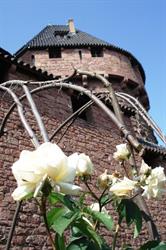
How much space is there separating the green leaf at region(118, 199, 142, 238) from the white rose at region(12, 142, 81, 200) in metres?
0.26

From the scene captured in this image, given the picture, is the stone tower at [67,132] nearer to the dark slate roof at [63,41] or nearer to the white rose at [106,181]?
the white rose at [106,181]

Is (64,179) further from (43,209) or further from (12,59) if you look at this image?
(12,59)

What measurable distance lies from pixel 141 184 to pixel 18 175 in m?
0.43

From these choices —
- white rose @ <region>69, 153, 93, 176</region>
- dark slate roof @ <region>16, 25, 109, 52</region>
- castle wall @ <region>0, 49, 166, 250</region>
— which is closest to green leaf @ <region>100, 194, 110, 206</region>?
white rose @ <region>69, 153, 93, 176</region>

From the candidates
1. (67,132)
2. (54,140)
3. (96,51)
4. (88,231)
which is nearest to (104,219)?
(88,231)

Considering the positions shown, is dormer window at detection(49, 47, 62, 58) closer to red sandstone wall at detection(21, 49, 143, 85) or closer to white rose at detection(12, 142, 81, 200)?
red sandstone wall at detection(21, 49, 143, 85)

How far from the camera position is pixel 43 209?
3.35 ft

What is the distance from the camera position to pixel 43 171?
994 mm

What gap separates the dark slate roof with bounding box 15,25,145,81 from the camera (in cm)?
1791

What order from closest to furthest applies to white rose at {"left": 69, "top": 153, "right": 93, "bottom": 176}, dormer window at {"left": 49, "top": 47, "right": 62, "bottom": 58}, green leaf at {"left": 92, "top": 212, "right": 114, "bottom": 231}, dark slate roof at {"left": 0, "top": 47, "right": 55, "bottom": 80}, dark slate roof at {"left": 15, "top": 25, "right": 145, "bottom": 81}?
green leaf at {"left": 92, "top": 212, "right": 114, "bottom": 231} → white rose at {"left": 69, "top": 153, "right": 93, "bottom": 176} → dark slate roof at {"left": 0, "top": 47, "right": 55, "bottom": 80} → dormer window at {"left": 49, "top": 47, "right": 62, "bottom": 58} → dark slate roof at {"left": 15, "top": 25, "right": 145, "bottom": 81}

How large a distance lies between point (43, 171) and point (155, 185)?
41 centimetres

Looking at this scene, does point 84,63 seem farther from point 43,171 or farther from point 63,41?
point 43,171

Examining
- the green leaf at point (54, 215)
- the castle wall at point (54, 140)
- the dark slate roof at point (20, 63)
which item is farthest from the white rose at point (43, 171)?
the dark slate roof at point (20, 63)

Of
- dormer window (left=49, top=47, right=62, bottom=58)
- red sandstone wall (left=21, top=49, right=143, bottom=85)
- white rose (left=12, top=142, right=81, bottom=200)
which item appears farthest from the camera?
dormer window (left=49, top=47, right=62, bottom=58)
